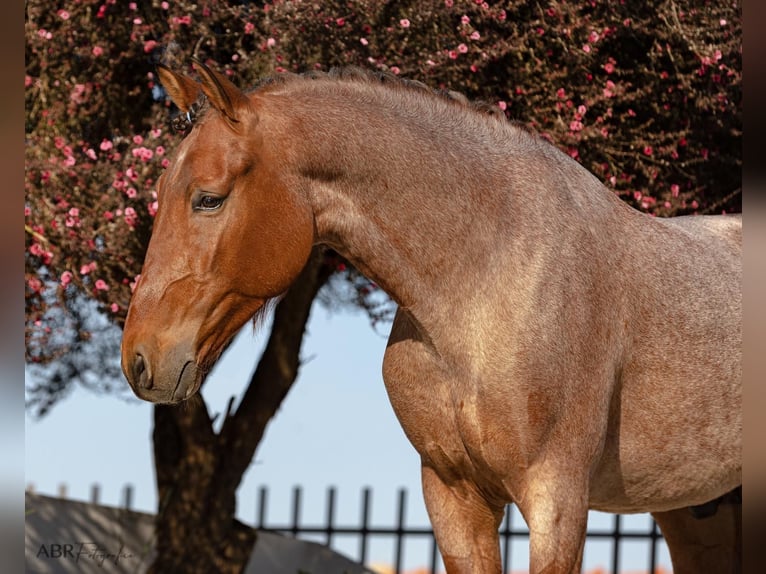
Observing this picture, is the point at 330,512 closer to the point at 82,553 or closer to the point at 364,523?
the point at 364,523

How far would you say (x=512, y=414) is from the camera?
259 centimetres

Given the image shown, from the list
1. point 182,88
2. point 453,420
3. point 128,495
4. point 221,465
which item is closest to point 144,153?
point 182,88

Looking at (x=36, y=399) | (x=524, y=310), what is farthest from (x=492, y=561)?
(x=36, y=399)

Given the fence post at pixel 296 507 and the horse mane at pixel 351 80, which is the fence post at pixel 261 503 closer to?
the fence post at pixel 296 507

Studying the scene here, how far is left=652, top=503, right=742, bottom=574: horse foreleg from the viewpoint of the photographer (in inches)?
163

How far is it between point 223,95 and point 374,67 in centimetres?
251

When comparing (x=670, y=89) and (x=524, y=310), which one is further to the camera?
(x=670, y=89)

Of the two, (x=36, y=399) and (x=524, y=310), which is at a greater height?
(x=524, y=310)

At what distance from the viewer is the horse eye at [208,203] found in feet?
8.05

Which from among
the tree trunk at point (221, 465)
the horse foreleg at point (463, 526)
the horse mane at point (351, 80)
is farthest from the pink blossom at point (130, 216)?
the horse foreleg at point (463, 526)
